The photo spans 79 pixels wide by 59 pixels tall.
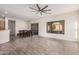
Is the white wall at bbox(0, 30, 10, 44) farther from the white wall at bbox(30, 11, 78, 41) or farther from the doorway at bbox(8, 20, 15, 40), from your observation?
the white wall at bbox(30, 11, 78, 41)

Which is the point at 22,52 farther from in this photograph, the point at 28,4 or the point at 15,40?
the point at 28,4

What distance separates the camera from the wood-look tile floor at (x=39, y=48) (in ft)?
5.74

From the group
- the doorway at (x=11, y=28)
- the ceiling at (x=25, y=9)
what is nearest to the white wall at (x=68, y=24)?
the ceiling at (x=25, y=9)

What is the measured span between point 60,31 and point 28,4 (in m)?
0.93

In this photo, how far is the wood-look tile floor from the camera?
5.74 ft

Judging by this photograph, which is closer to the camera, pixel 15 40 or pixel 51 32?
pixel 15 40

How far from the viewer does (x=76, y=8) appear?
1726 mm

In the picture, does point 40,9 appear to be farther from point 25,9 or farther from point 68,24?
point 68,24

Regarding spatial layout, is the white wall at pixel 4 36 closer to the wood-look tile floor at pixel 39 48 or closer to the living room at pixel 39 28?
the living room at pixel 39 28

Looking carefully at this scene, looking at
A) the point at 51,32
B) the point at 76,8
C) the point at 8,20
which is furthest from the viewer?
the point at 51,32

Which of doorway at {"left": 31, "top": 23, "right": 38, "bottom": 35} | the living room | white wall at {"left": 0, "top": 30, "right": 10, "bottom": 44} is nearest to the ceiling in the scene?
the living room

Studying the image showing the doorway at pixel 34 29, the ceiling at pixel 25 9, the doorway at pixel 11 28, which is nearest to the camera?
the ceiling at pixel 25 9

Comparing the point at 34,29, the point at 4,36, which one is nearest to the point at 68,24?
the point at 34,29
